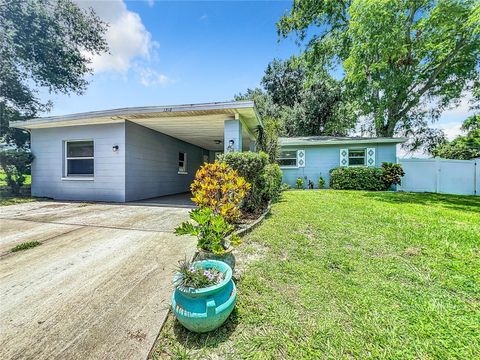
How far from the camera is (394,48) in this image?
38.6 feet

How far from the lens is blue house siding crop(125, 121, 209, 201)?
747 centimetres

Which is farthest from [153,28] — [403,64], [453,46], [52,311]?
[453,46]

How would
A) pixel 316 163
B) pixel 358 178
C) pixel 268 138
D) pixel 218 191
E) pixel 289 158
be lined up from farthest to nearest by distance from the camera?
1. pixel 289 158
2. pixel 316 163
3. pixel 358 178
4. pixel 268 138
5. pixel 218 191

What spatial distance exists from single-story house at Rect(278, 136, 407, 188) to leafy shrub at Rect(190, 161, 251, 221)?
31.0ft

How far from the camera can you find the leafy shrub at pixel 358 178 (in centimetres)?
1038

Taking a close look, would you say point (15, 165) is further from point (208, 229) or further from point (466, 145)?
point (466, 145)

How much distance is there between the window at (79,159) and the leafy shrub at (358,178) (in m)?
11.4

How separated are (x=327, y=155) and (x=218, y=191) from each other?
34.6ft

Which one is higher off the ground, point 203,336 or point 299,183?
point 299,183

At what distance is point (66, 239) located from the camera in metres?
3.61

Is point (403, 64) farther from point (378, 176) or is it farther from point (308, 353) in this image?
point (308, 353)

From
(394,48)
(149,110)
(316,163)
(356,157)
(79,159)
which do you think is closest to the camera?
(149,110)

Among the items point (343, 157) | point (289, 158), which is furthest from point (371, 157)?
point (289, 158)

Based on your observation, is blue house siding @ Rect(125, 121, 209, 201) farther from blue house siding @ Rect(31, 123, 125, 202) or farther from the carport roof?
the carport roof
